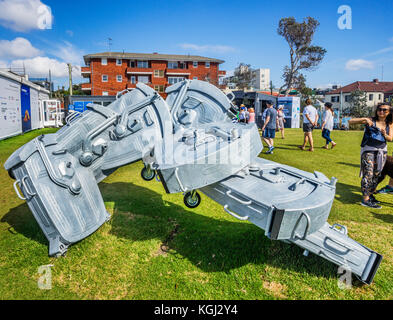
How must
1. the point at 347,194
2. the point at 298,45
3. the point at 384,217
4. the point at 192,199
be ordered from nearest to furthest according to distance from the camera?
the point at 192,199 < the point at 384,217 < the point at 347,194 < the point at 298,45

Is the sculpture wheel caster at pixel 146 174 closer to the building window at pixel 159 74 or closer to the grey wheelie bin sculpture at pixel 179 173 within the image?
the grey wheelie bin sculpture at pixel 179 173

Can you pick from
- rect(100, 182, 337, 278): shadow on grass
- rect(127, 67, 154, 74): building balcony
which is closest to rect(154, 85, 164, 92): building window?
rect(127, 67, 154, 74): building balcony

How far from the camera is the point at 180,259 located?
358cm

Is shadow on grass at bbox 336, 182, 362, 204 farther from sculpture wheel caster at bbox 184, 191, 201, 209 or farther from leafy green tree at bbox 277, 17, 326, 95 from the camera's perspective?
leafy green tree at bbox 277, 17, 326, 95

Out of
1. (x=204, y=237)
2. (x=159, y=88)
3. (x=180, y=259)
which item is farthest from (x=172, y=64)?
(x=180, y=259)

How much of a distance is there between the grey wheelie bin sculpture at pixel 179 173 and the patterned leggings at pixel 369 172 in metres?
2.20

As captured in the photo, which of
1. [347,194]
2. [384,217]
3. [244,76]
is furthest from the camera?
[244,76]

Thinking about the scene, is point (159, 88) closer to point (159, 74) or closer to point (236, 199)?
point (159, 74)

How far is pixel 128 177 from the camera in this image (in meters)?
7.34

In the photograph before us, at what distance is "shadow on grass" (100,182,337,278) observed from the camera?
3.34m

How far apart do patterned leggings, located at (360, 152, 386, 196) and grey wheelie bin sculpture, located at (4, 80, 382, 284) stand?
220 centimetres

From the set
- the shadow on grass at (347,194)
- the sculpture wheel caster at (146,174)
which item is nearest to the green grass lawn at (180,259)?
the shadow on grass at (347,194)

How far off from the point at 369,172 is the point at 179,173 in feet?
13.5
